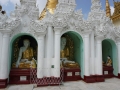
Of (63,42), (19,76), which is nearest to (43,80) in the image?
(19,76)

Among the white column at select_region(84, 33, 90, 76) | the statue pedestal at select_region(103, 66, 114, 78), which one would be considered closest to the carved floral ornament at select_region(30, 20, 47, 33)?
the white column at select_region(84, 33, 90, 76)

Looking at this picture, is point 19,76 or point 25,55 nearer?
point 19,76

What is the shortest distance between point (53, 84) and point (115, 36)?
6581 mm

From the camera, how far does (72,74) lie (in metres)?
8.59

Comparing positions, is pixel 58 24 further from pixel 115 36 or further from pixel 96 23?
pixel 115 36

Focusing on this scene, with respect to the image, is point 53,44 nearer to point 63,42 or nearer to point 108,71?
point 63,42

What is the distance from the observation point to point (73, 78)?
855 cm

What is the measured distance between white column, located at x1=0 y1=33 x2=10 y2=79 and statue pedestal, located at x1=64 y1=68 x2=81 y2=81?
399 centimetres

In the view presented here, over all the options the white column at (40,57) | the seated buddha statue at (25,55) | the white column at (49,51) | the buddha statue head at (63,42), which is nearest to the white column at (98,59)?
the buddha statue head at (63,42)

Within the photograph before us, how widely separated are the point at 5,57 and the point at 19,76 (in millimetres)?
1623

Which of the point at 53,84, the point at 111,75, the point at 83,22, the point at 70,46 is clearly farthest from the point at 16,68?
the point at 111,75

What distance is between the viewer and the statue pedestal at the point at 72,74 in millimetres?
8430

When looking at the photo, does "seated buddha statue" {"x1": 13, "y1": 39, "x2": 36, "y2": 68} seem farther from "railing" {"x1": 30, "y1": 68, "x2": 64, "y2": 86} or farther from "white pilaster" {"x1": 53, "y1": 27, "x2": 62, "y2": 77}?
"white pilaster" {"x1": 53, "y1": 27, "x2": 62, "y2": 77}

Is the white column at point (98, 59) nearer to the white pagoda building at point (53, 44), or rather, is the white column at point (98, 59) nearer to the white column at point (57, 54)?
the white pagoda building at point (53, 44)
